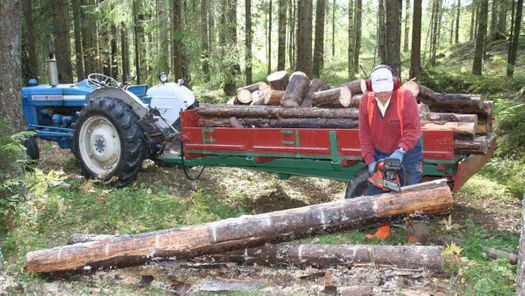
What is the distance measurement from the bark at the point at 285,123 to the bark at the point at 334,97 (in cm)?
51

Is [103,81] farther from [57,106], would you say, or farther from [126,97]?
[126,97]

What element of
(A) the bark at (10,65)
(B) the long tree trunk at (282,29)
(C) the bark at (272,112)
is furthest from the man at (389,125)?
(B) the long tree trunk at (282,29)

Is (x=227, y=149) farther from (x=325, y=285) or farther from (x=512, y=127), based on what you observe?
(x=512, y=127)

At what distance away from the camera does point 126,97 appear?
8.21 metres

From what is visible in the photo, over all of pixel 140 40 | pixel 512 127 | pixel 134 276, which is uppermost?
pixel 140 40

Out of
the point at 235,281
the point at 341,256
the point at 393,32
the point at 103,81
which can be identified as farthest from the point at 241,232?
the point at 393,32

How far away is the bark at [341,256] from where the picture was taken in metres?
4.68

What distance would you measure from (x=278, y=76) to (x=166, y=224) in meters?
3.43

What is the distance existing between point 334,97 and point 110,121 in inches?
142

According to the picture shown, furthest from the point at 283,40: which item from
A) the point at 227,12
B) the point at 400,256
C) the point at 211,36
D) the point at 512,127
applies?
the point at 400,256

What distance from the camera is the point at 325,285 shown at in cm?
437

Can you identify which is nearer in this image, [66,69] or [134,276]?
[134,276]

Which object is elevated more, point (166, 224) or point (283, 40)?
point (283, 40)

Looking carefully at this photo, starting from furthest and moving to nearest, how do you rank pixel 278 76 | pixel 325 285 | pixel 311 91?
pixel 278 76 → pixel 311 91 → pixel 325 285
